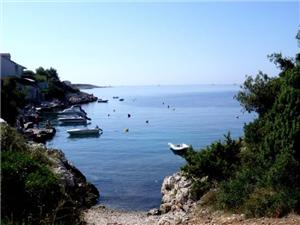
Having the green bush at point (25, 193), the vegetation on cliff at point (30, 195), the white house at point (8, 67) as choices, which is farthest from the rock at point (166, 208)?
A: the white house at point (8, 67)

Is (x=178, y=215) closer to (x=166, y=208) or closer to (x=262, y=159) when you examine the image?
(x=166, y=208)

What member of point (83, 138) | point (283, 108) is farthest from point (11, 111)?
point (283, 108)

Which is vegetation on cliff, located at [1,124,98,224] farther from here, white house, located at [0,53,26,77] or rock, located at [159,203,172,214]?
white house, located at [0,53,26,77]

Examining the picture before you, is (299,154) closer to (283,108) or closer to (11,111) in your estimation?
(283,108)

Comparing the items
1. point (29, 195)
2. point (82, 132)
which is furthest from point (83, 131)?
point (29, 195)

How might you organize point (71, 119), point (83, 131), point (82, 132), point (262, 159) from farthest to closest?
point (71, 119) → point (83, 131) → point (82, 132) → point (262, 159)

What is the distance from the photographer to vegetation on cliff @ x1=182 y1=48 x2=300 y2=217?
13.1 m

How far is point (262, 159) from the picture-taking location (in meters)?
14.7

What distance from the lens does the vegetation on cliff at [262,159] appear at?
13131 mm

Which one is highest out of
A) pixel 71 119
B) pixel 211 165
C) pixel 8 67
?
pixel 8 67

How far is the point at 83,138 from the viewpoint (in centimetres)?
5409

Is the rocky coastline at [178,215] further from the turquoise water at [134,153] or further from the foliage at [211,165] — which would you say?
the turquoise water at [134,153]

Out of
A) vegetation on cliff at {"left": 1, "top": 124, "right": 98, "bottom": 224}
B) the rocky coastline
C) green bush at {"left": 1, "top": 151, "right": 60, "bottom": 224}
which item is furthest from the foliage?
green bush at {"left": 1, "top": 151, "right": 60, "bottom": 224}

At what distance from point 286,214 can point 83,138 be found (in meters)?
43.3
